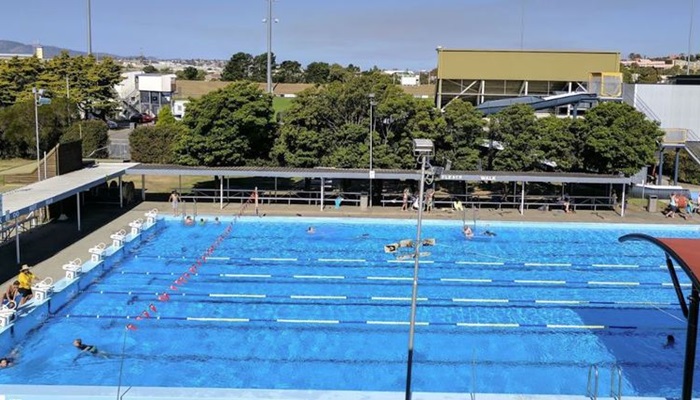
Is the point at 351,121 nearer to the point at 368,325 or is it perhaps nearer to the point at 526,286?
the point at 526,286

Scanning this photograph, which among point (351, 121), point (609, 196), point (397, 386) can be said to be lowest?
point (397, 386)

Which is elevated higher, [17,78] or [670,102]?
[17,78]

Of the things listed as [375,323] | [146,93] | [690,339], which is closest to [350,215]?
[375,323]

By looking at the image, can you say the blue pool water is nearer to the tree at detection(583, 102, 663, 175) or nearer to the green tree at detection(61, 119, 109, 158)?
the tree at detection(583, 102, 663, 175)

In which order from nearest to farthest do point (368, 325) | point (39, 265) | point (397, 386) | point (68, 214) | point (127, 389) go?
point (127, 389) < point (397, 386) < point (368, 325) < point (39, 265) < point (68, 214)

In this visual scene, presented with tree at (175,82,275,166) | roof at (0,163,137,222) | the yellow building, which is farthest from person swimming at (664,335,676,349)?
the yellow building

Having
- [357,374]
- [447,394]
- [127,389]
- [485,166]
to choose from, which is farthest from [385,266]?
[485,166]

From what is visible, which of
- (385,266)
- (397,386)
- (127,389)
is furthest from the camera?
(385,266)

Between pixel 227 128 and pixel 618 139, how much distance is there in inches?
769

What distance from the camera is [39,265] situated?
22016mm

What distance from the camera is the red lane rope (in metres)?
18.9

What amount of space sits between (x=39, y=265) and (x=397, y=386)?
531 inches

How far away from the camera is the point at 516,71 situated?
50.2 meters

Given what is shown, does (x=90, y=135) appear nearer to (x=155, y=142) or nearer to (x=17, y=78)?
(x=155, y=142)
